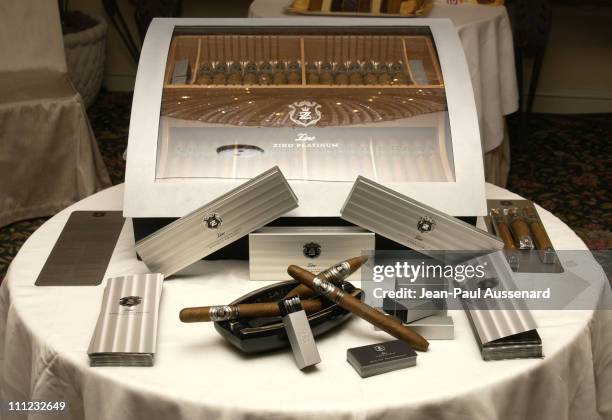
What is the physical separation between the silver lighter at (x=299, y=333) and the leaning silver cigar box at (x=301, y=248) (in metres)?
0.24

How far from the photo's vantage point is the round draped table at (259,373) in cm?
124

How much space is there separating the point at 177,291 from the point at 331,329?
33 centimetres

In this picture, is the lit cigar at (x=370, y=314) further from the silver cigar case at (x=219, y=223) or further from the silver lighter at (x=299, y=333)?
the silver cigar case at (x=219, y=223)

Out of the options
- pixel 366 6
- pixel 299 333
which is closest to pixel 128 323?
pixel 299 333

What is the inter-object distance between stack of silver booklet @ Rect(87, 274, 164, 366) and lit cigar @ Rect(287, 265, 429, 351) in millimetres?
295

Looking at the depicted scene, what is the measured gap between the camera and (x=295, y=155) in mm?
1725

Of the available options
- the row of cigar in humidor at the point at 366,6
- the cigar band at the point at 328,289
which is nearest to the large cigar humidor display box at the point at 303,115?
the cigar band at the point at 328,289

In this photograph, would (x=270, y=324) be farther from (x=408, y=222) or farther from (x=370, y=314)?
(x=408, y=222)

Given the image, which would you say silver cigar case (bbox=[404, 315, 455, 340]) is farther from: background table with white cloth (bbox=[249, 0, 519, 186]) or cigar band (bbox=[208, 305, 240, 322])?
background table with white cloth (bbox=[249, 0, 519, 186])

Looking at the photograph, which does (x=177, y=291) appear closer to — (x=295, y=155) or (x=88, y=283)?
(x=88, y=283)

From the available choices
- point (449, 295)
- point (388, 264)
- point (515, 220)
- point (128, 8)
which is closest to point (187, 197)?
point (388, 264)

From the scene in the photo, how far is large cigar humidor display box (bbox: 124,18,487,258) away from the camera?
164cm

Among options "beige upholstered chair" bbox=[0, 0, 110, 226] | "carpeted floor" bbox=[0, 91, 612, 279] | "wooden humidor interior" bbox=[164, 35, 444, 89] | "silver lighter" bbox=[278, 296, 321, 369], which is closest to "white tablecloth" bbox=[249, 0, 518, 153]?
"carpeted floor" bbox=[0, 91, 612, 279]

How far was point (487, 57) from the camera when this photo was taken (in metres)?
3.13
